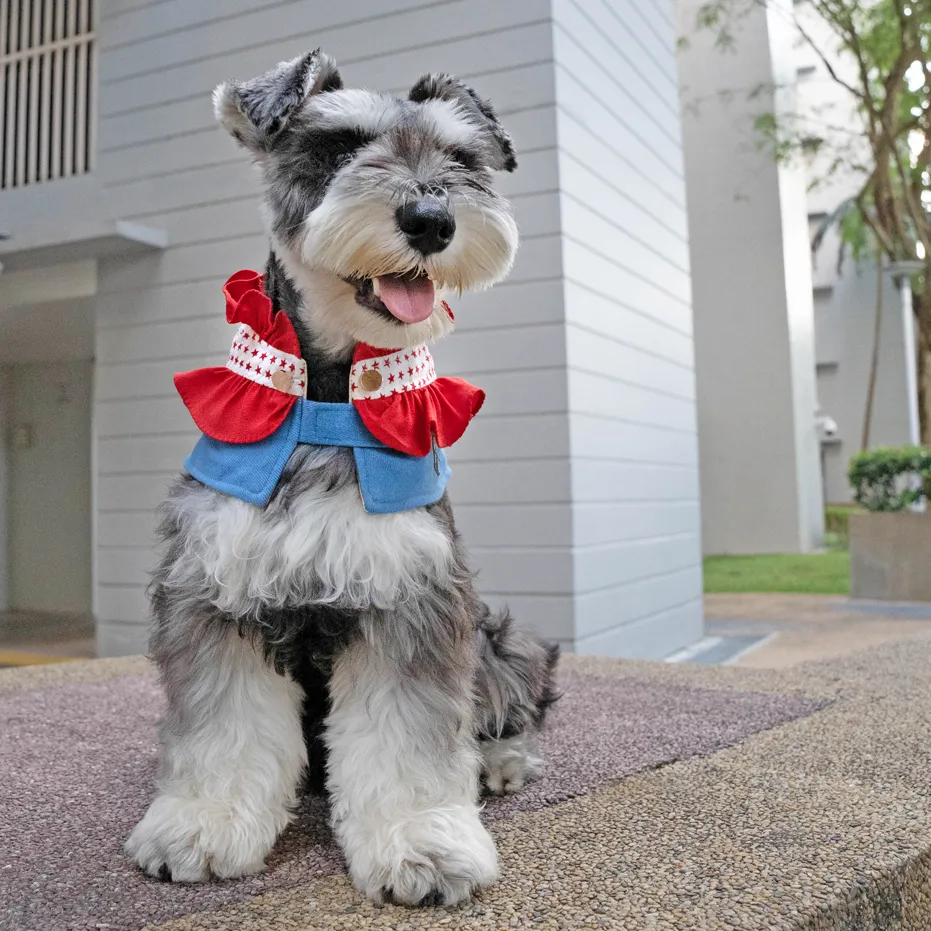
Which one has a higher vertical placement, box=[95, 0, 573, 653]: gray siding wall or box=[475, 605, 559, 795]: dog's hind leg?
box=[95, 0, 573, 653]: gray siding wall

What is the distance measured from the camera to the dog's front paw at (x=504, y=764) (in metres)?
1.94

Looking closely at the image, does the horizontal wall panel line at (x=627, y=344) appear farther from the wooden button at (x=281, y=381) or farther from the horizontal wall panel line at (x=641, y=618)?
the wooden button at (x=281, y=381)

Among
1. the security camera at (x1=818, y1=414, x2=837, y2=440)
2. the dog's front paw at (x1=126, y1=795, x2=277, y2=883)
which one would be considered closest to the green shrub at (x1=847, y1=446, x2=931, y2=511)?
the security camera at (x1=818, y1=414, x2=837, y2=440)

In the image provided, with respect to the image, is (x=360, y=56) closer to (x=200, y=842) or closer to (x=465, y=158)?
(x=465, y=158)

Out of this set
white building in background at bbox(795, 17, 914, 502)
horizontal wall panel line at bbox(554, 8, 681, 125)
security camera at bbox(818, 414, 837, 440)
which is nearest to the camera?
horizontal wall panel line at bbox(554, 8, 681, 125)

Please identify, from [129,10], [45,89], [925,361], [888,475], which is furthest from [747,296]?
[45,89]

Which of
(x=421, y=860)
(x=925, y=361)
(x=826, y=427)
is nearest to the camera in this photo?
(x=421, y=860)

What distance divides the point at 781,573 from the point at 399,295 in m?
9.68

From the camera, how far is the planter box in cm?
782

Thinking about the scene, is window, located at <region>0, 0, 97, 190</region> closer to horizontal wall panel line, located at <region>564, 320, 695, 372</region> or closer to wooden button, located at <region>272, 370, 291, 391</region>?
horizontal wall panel line, located at <region>564, 320, 695, 372</region>

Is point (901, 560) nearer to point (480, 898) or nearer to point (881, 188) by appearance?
point (881, 188)

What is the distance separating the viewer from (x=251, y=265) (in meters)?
5.12

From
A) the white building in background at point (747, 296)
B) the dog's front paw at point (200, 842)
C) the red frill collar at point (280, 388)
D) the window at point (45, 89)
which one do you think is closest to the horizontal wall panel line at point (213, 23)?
the window at point (45, 89)

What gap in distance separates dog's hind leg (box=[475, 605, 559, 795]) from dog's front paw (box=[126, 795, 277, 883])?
0.53 m
